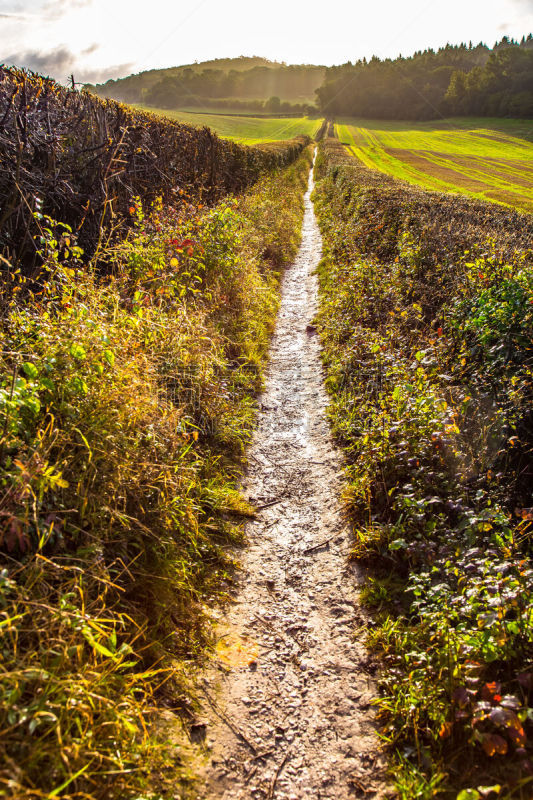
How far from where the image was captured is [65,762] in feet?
5.29

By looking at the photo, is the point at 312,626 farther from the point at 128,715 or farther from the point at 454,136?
the point at 454,136

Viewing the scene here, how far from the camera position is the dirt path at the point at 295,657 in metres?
2.19

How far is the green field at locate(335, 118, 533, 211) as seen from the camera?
26.2 metres

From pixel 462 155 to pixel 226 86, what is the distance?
334ft

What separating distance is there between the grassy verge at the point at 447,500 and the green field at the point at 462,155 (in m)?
17.7

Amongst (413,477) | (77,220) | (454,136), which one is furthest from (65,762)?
(454,136)

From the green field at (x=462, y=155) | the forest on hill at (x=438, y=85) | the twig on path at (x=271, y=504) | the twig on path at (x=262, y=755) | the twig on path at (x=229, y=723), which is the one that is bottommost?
the twig on path at (x=262, y=755)

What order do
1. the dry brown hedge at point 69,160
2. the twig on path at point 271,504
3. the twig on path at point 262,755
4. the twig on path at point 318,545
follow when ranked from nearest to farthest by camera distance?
1. the twig on path at point 262,755
2. the twig on path at point 318,545
3. the twig on path at point 271,504
4. the dry brown hedge at point 69,160

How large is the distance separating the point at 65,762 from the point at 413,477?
2918mm

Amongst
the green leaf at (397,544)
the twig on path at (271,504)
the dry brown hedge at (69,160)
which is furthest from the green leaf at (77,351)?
the green leaf at (397,544)

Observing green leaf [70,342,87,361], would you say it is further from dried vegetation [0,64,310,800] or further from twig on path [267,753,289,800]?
twig on path [267,753,289,800]

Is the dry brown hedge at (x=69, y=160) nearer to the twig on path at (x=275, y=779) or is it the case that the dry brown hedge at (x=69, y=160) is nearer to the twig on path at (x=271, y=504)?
the twig on path at (x=271, y=504)

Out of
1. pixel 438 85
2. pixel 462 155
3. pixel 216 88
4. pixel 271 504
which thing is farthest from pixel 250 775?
pixel 216 88

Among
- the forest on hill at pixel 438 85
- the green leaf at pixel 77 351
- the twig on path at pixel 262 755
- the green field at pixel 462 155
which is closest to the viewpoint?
the twig on path at pixel 262 755
